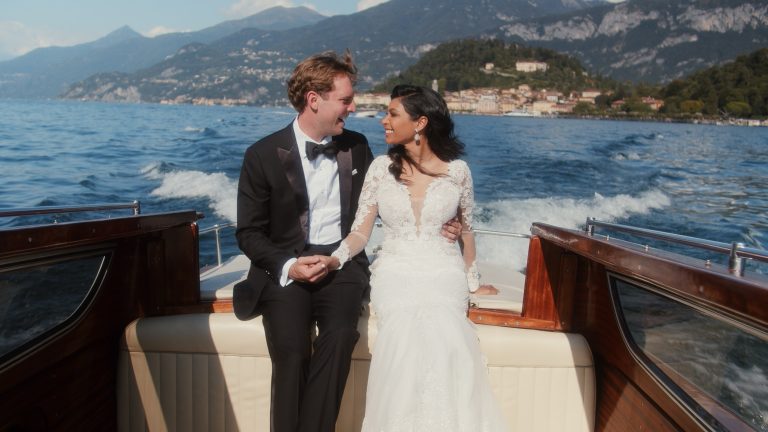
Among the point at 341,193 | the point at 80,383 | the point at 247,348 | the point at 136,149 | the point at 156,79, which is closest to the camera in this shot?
the point at 80,383

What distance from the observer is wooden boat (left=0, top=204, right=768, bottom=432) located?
6.63 ft

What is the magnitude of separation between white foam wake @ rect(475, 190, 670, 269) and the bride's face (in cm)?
433

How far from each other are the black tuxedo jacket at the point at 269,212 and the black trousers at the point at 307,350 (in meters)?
0.09

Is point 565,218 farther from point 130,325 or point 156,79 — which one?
point 156,79

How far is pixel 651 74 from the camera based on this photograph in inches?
7323

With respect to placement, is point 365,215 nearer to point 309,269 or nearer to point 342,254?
point 342,254

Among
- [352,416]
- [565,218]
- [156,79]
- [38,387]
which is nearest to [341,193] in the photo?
[352,416]

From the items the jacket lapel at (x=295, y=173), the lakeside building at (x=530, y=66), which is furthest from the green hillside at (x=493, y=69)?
the jacket lapel at (x=295, y=173)

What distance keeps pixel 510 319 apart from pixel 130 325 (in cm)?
148

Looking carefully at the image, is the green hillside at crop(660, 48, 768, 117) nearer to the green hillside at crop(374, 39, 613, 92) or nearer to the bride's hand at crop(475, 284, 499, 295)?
the green hillside at crop(374, 39, 613, 92)

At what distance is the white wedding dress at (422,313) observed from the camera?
1.91 meters

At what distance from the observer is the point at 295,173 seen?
2.50 meters

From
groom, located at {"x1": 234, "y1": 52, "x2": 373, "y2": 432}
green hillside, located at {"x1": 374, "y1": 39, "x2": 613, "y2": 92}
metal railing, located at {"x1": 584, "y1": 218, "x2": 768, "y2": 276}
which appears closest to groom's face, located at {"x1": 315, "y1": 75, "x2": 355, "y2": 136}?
groom, located at {"x1": 234, "y1": 52, "x2": 373, "y2": 432}

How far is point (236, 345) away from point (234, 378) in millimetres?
132
